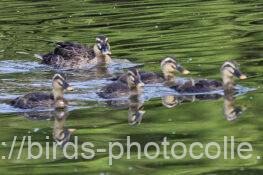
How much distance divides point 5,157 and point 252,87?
5029 mm

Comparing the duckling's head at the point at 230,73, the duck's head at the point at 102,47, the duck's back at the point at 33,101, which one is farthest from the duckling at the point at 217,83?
the duck's head at the point at 102,47

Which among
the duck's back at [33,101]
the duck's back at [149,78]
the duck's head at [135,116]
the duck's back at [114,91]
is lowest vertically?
the duck's head at [135,116]

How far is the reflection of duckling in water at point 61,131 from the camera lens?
485 inches

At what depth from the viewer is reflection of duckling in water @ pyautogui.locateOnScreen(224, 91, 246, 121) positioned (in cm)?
1338

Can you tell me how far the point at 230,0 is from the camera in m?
28.5

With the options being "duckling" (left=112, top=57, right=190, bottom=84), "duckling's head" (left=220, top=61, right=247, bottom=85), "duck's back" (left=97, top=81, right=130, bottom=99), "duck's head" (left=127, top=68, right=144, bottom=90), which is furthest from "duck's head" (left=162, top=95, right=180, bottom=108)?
"duckling" (left=112, top=57, right=190, bottom=84)

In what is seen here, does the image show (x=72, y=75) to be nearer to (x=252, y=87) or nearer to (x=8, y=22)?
(x=252, y=87)

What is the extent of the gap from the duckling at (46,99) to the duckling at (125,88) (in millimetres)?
588

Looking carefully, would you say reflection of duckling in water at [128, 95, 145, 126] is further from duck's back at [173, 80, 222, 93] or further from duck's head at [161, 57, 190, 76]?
duck's head at [161, 57, 190, 76]

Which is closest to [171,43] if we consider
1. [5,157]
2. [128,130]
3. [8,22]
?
[8,22]

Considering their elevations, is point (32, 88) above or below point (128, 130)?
above

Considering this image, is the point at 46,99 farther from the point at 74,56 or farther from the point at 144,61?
the point at 74,56

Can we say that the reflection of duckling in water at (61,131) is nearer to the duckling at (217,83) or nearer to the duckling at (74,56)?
the duckling at (217,83)

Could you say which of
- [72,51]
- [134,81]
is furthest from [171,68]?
[72,51]
